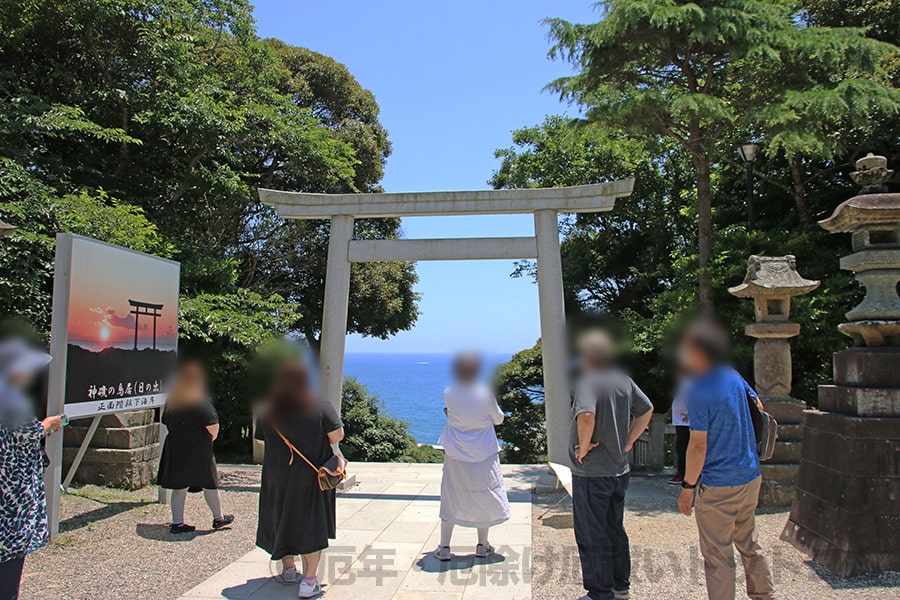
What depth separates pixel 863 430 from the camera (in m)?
4.77

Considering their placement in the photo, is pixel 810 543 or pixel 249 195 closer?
pixel 810 543

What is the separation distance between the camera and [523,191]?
8117mm

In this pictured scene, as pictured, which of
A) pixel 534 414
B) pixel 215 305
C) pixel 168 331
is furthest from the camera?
pixel 534 414

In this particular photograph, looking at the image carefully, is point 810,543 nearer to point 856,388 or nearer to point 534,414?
point 856,388

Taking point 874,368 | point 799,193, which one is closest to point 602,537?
point 874,368

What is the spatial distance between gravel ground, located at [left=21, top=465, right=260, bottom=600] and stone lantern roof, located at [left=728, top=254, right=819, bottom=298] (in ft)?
20.2

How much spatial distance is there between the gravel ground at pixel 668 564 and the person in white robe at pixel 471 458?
607 millimetres

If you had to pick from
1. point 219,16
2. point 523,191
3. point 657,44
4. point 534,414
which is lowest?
point 534,414

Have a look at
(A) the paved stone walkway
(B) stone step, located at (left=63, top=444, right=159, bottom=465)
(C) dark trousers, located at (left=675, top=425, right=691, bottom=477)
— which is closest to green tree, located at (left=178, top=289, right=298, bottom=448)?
(B) stone step, located at (left=63, top=444, right=159, bottom=465)

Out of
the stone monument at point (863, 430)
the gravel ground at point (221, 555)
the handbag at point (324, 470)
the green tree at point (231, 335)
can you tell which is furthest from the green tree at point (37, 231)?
the stone monument at point (863, 430)

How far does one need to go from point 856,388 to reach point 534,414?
1004 centimetres

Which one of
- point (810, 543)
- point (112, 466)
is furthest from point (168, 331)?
point (810, 543)

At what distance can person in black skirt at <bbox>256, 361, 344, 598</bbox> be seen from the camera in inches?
163

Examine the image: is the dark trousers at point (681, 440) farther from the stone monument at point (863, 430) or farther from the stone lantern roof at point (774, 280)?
the stone monument at point (863, 430)
